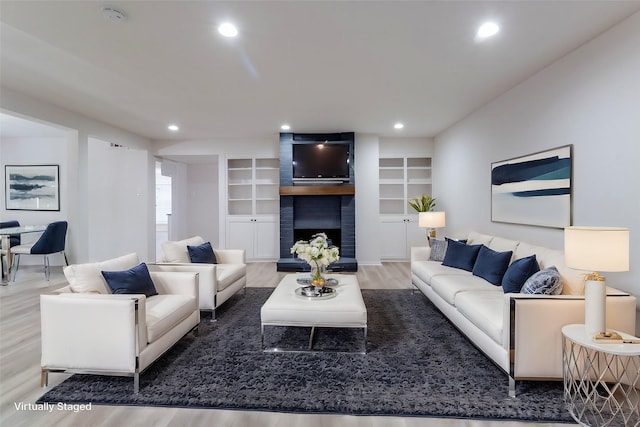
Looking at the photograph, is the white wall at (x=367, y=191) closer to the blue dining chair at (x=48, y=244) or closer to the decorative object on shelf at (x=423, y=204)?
the decorative object on shelf at (x=423, y=204)

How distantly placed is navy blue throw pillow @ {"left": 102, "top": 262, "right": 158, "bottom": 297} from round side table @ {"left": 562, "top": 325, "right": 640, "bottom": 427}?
3.06 metres

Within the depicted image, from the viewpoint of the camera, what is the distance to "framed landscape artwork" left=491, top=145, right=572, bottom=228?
2873 millimetres

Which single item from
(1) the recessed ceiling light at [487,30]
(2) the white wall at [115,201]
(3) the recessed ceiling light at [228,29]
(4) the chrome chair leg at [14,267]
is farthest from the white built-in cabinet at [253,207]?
(1) the recessed ceiling light at [487,30]

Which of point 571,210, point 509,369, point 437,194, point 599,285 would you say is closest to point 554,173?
point 571,210

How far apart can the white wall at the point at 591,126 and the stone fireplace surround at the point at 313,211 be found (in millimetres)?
2655

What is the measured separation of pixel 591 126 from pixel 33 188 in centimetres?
887

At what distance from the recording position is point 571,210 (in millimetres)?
2801

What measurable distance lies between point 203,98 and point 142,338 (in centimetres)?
309

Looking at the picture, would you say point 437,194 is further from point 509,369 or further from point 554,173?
point 509,369

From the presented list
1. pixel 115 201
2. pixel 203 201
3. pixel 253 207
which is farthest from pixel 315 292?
pixel 203 201

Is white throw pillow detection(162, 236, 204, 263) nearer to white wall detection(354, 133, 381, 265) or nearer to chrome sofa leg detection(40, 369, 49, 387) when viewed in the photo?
chrome sofa leg detection(40, 369, 49, 387)

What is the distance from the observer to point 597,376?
1.91 meters

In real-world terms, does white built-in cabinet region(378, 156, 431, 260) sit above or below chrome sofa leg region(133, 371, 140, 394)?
above

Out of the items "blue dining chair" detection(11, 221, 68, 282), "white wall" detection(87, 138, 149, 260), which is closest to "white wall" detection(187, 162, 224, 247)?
"white wall" detection(87, 138, 149, 260)
